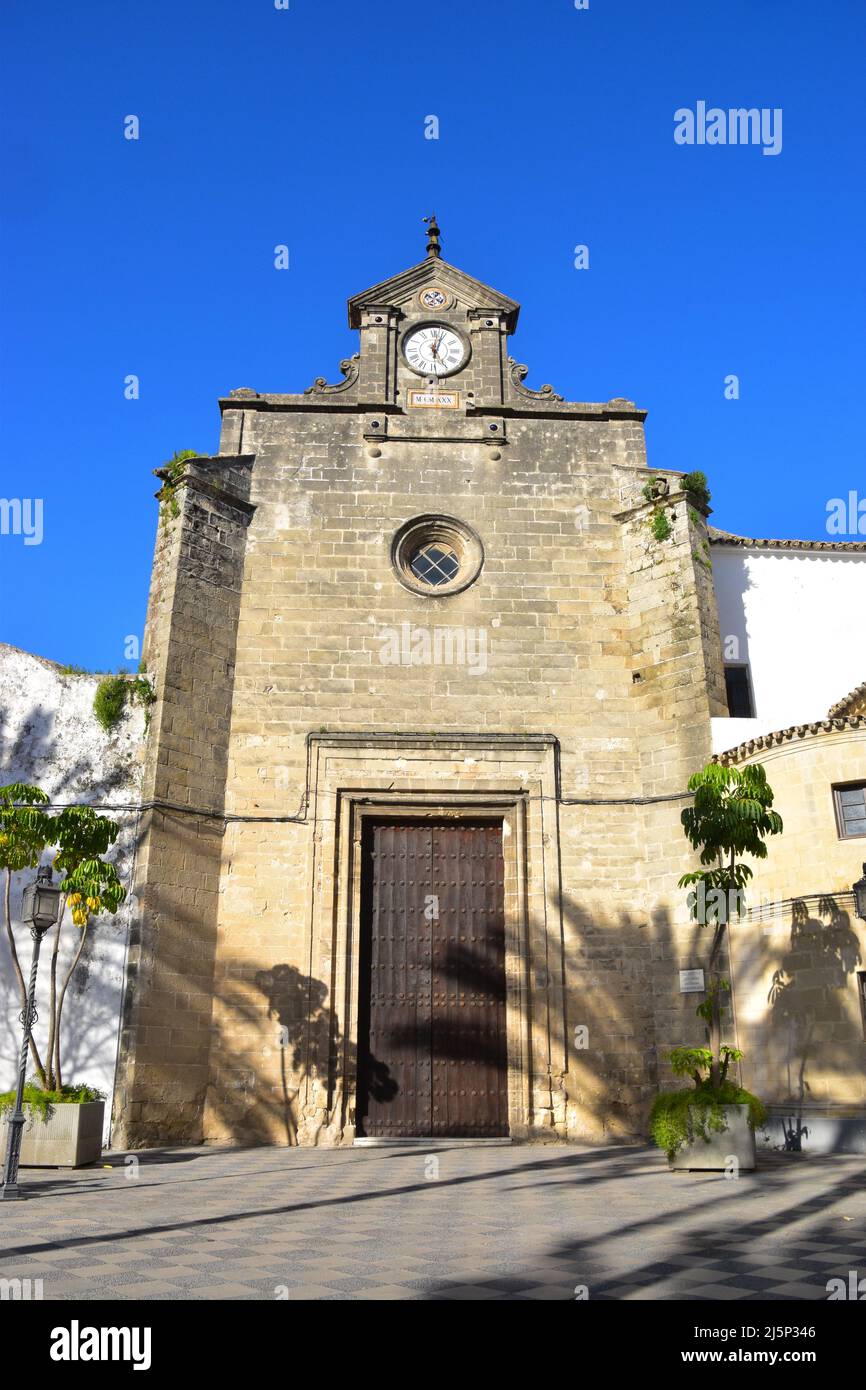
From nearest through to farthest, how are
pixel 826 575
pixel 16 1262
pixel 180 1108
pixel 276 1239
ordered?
1. pixel 16 1262
2. pixel 276 1239
3. pixel 180 1108
4. pixel 826 575

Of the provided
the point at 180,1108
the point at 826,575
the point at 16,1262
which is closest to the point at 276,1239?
the point at 16,1262

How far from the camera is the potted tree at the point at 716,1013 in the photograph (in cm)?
998

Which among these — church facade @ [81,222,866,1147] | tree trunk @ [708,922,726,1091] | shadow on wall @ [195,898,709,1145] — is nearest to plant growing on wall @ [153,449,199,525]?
church facade @ [81,222,866,1147]

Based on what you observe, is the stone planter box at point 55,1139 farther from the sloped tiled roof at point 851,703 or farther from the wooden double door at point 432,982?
the sloped tiled roof at point 851,703

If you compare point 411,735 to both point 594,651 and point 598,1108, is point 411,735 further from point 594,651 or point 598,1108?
point 598,1108

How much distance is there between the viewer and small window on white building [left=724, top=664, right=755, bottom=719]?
645 inches

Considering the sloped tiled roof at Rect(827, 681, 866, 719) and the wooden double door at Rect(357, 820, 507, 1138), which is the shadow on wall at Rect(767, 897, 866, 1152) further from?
the sloped tiled roof at Rect(827, 681, 866, 719)

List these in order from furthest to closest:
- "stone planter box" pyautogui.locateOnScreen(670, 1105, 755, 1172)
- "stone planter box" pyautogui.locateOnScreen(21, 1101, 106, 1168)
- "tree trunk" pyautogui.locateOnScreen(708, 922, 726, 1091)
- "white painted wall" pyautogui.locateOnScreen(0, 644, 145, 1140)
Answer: "white painted wall" pyautogui.locateOnScreen(0, 644, 145, 1140), "tree trunk" pyautogui.locateOnScreen(708, 922, 726, 1091), "stone planter box" pyautogui.locateOnScreen(21, 1101, 106, 1168), "stone planter box" pyautogui.locateOnScreen(670, 1105, 755, 1172)

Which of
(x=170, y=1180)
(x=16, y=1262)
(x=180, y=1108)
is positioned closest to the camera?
(x=16, y=1262)

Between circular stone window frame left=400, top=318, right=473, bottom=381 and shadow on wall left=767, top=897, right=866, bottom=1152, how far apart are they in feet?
32.5

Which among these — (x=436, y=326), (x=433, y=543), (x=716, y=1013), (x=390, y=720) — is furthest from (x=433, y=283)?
(x=716, y=1013)

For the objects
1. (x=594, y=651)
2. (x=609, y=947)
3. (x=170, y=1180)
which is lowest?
(x=170, y=1180)

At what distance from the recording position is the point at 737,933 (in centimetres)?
1351

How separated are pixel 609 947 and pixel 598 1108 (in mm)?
2021
